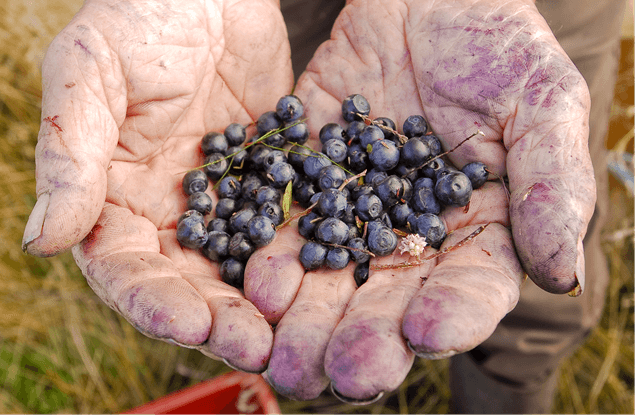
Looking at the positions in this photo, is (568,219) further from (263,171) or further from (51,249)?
(51,249)

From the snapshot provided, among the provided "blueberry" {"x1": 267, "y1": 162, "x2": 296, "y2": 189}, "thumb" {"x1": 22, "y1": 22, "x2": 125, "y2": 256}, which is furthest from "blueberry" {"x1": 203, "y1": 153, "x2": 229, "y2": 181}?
"thumb" {"x1": 22, "y1": 22, "x2": 125, "y2": 256}

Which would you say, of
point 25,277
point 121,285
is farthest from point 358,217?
point 25,277

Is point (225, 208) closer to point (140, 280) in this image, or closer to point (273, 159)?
point (273, 159)

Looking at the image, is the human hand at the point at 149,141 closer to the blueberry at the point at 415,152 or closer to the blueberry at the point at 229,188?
the blueberry at the point at 229,188

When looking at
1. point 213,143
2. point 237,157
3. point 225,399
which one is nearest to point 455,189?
point 237,157

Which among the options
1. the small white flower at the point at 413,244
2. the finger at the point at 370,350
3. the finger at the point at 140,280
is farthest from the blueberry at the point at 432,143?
the finger at the point at 140,280

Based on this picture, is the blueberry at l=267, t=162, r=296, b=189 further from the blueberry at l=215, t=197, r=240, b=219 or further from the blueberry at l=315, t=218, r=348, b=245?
the blueberry at l=315, t=218, r=348, b=245
